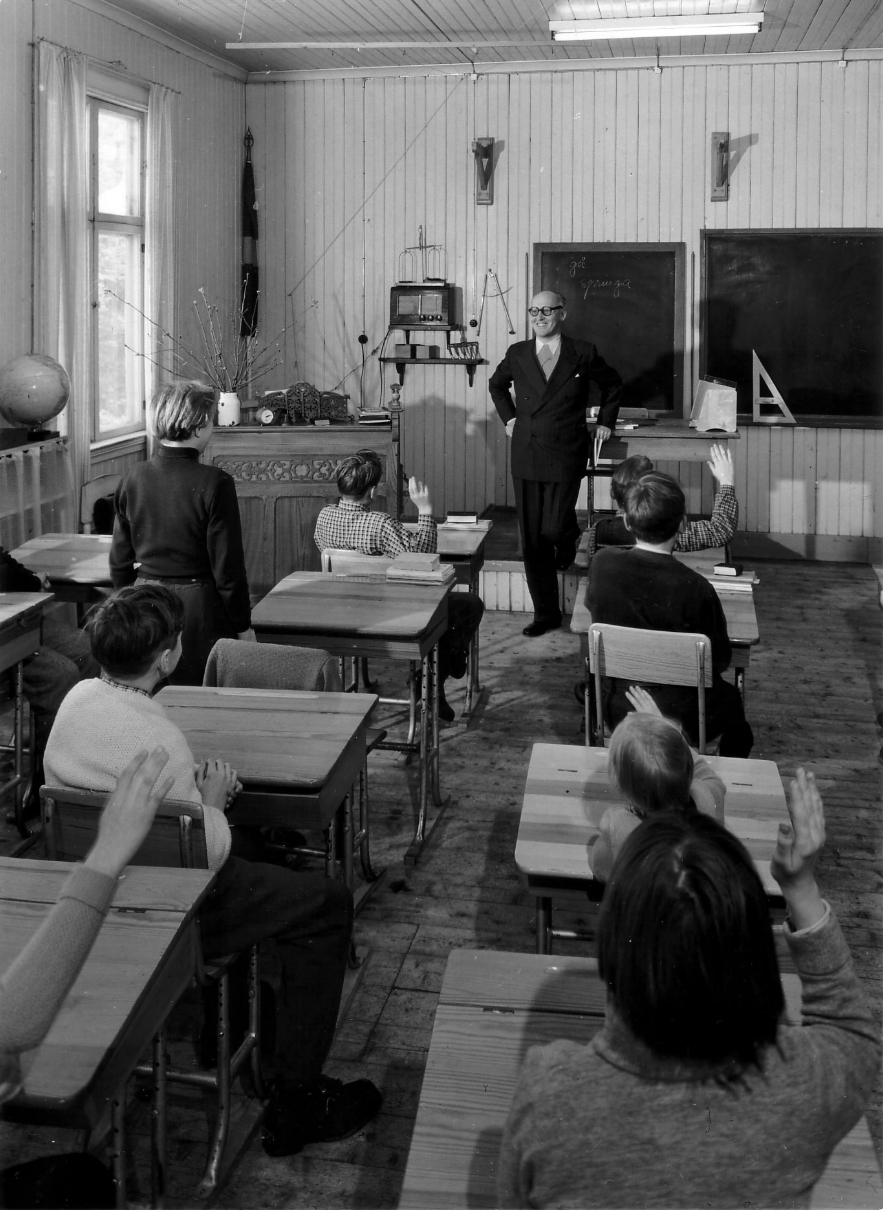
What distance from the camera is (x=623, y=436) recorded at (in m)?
6.96

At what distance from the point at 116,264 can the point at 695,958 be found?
6.63 m

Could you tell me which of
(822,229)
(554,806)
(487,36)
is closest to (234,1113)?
(554,806)

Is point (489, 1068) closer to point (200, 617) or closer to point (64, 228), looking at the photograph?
point (200, 617)

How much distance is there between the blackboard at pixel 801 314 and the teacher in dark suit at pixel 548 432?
7.03ft

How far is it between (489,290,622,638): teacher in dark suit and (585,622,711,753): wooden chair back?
2908 mm

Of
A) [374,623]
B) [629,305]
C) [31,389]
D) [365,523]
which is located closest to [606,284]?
[629,305]

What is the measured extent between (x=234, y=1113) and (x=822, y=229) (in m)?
7.07

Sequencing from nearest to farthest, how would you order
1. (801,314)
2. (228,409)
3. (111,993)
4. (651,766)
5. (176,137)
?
(111,993), (651,766), (228,409), (176,137), (801,314)

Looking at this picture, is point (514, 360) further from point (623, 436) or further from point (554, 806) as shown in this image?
point (554, 806)

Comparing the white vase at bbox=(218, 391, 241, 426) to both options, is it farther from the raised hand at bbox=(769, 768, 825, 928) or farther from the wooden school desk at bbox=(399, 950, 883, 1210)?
the raised hand at bbox=(769, 768, 825, 928)

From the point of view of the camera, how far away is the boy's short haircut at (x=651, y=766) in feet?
7.29

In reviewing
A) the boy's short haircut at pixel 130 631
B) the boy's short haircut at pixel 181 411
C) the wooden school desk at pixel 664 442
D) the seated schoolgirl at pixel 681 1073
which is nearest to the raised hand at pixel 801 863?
the seated schoolgirl at pixel 681 1073

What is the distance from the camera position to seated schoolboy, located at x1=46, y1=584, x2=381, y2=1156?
2.42 meters

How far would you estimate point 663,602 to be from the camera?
3.68m
